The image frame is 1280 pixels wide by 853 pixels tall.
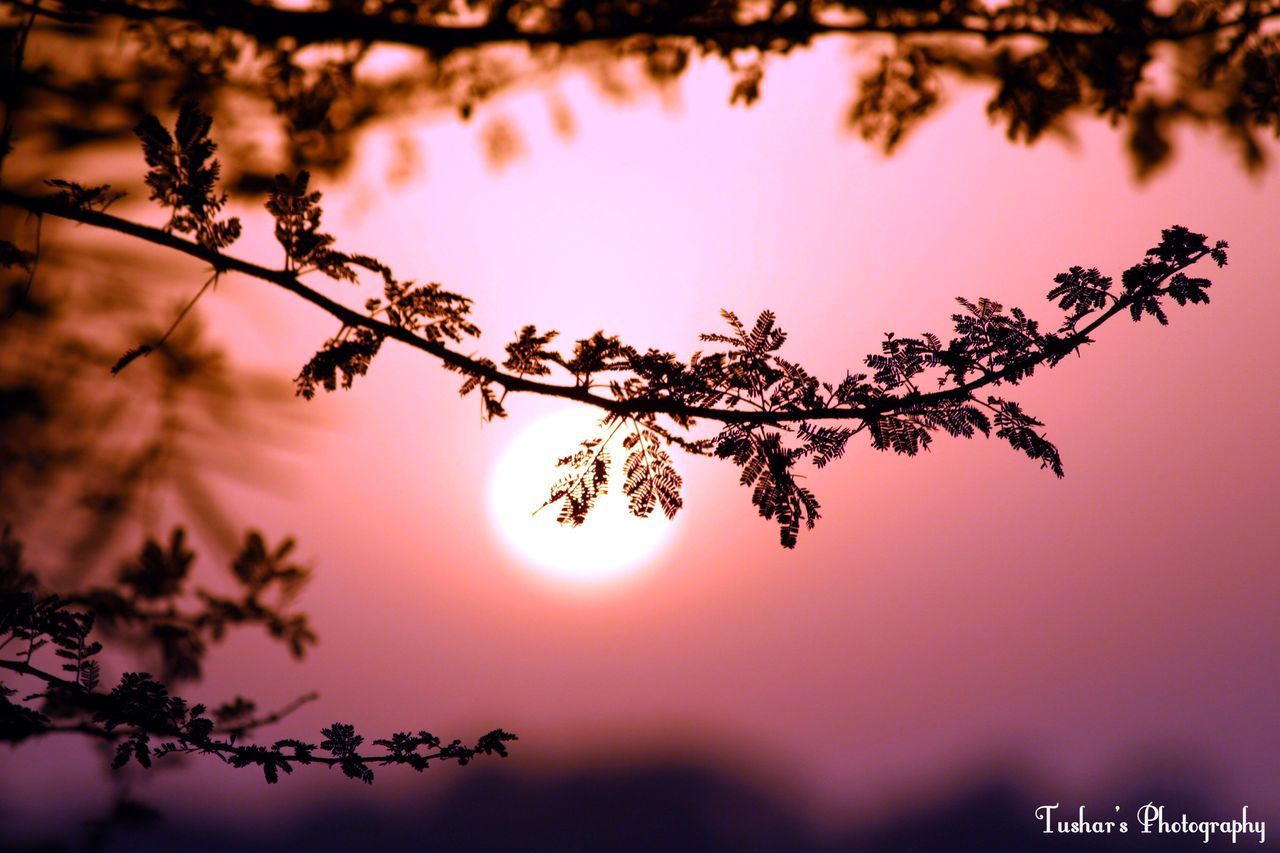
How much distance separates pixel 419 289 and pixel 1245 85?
493 cm

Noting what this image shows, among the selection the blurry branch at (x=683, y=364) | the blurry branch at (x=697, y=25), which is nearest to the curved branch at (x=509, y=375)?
the blurry branch at (x=683, y=364)

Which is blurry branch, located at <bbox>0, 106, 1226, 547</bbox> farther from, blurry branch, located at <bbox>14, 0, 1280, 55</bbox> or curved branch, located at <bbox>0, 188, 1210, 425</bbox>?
blurry branch, located at <bbox>14, 0, 1280, 55</bbox>

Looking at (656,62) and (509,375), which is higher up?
(656,62)

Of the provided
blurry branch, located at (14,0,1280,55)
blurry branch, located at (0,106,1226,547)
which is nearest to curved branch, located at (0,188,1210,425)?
blurry branch, located at (0,106,1226,547)

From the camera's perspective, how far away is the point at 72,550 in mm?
5426

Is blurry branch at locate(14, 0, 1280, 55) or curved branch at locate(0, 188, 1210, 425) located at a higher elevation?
blurry branch at locate(14, 0, 1280, 55)

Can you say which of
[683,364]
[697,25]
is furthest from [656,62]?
[683,364]

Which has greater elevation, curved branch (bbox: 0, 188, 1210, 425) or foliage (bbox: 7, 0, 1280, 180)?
foliage (bbox: 7, 0, 1280, 180)

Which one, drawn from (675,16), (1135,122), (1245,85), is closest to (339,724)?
(675,16)

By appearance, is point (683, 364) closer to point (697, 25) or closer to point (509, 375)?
point (509, 375)

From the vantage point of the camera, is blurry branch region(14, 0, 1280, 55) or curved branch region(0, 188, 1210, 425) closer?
curved branch region(0, 188, 1210, 425)

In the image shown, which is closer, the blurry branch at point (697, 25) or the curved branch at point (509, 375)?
the curved branch at point (509, 375)

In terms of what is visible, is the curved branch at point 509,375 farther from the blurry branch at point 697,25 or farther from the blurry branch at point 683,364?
the blurry branch at point 697,25

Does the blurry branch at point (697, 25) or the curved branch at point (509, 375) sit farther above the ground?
the blurry branch at point (697, 25)
